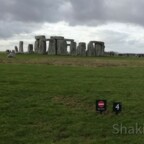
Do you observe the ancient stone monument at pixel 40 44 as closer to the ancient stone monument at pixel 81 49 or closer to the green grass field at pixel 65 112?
the ancient stone monument at pixel 81 49

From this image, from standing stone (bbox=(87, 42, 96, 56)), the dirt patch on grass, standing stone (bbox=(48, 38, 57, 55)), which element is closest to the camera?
the dirt patch on grass

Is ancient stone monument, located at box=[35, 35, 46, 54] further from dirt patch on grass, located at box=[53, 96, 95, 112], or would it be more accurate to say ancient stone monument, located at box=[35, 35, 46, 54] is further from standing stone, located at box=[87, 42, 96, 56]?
dirt patch on grass, located at box=[53, 96, 95, 112]

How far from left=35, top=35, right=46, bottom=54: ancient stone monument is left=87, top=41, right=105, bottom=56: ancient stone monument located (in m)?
→ 7.08

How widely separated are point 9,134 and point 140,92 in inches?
275

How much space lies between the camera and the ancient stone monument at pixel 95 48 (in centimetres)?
6044

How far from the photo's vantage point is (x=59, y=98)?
14.1 m

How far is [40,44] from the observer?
196 feet

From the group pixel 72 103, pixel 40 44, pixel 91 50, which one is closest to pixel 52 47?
pixel 40 44

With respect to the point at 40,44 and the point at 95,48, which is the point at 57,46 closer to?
the point at 40,44

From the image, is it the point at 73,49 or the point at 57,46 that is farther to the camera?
the point at 73,49

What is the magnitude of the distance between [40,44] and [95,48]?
916 centimetres

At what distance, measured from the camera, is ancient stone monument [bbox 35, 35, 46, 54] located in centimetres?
5934

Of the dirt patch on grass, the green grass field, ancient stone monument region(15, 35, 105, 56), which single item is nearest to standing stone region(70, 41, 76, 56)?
ancient stone monument region(15, 35, 105, 56)

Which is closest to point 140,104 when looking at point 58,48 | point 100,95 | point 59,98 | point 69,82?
point 100,95
